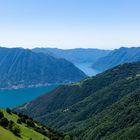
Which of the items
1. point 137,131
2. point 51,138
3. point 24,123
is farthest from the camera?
point 137,131

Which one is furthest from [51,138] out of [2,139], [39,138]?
[2,139]

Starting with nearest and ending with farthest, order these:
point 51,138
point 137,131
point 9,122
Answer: point 9,122
point 51,138
point 137,131

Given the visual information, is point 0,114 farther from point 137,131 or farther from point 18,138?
point 137,131

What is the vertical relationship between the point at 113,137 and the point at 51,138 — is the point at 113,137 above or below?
below

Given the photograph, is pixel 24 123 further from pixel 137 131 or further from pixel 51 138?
pixel 137 131

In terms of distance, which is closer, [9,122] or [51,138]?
[9,122]

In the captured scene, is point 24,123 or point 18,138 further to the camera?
point 24,123

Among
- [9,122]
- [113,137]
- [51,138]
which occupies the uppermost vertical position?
[9,122]

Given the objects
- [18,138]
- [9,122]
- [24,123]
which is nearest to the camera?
[18,138]

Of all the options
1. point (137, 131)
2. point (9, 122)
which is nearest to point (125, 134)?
point (137, 131)
